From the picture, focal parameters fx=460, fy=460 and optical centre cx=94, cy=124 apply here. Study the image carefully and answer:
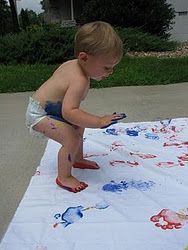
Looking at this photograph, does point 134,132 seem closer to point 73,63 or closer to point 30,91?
point 73,63

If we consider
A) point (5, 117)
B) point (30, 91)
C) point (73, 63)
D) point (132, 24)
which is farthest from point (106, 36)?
point (132, 24)

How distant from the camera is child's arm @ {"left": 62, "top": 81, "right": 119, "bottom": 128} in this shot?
2309 mm

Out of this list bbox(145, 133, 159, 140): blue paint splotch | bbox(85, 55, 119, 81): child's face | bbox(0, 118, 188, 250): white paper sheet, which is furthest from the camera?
bbox(145, 133, 159, 140): blue paint splotch

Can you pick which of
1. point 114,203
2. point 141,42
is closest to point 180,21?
point 141,42

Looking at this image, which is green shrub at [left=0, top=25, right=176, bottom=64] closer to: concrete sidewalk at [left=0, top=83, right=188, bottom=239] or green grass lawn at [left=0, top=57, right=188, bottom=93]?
green grass lawn at [left=0, top=57, right=188, bottom=93]

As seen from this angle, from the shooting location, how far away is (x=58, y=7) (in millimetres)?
15883

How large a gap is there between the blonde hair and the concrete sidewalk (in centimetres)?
88

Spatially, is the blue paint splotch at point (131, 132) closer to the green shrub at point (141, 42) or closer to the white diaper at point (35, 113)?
the white diaper at point (35, 113)

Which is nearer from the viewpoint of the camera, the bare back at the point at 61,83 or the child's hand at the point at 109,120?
the child's hand at the point at 109,120

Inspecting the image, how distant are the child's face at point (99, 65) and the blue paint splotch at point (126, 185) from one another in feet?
1.96

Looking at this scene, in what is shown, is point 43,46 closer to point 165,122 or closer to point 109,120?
point 165,122

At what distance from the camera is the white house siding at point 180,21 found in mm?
14375

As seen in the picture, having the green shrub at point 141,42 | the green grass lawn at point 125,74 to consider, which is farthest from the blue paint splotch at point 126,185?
the green shrub at point 141,42

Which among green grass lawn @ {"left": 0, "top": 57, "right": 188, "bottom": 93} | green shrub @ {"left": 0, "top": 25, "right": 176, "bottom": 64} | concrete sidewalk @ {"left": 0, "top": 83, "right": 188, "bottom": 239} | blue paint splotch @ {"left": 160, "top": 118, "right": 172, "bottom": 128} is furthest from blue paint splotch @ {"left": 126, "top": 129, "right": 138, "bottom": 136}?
green shrub @ {"left": 0, "top": 25, "right": 176, "bottom": 64}
